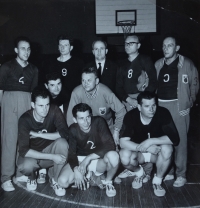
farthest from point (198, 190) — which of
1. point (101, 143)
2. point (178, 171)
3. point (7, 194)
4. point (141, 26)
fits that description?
point (141, 26)

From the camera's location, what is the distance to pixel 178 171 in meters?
3.11

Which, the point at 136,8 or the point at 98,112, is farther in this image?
the point at 136,8

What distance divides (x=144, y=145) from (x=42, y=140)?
3.61ft

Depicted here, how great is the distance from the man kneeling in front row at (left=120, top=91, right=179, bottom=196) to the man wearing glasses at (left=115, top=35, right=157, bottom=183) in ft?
1.24

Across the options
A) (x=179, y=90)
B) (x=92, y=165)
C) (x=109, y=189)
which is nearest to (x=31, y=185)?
(x=92, y=165)

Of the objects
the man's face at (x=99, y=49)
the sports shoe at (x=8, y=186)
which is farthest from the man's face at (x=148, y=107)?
the sports shoe at (x=8, y=186)

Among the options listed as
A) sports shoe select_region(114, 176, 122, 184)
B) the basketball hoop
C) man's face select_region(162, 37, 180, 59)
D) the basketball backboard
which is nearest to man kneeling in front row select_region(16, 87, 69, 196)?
sports shoe select_region(114, 176, 122, 184)

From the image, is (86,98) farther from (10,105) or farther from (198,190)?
(198,190)

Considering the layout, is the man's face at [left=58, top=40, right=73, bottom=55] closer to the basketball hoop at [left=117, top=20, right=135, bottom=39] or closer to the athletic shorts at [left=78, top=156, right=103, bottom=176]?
the athletic shorts at [left=78, top=156, right=103, bottom=176]

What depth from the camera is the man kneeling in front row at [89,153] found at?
109 inches

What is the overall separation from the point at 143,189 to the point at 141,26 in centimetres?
551

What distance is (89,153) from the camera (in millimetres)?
2975

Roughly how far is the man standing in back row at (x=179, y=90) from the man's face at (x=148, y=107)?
36 centimetres

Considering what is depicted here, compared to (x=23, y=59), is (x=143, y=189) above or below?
below
